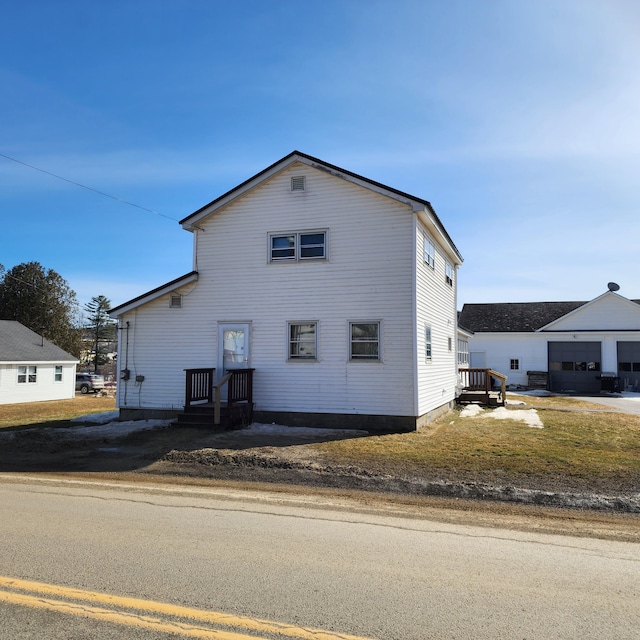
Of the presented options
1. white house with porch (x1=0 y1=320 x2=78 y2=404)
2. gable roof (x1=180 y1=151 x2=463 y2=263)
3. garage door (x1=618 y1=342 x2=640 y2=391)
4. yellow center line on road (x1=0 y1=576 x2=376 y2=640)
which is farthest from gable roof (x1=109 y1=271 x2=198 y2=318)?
garage door (x1=618 y1=342 x2=640 y2=391)

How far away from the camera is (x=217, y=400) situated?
45.9ft

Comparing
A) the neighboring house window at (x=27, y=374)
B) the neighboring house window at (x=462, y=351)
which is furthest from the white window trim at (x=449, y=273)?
the neighboring house window at (x=27, y=374)

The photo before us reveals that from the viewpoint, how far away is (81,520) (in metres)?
6.46

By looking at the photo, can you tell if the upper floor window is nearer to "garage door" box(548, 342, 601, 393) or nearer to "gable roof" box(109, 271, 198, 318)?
"gable roof" box(109, 271, 198, 318)

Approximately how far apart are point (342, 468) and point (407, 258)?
6860mm

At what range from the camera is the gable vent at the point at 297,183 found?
15859 mm

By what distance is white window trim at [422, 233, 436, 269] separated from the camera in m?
16.3

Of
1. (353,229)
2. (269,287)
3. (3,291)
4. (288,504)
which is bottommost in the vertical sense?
(288,504)

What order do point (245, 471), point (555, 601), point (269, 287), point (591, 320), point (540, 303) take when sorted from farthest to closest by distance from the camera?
point (540, 303), point (591, 320), point (269, 287), point (245, 471), point (555, 601)

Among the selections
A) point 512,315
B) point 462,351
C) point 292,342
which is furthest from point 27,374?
point 512,315

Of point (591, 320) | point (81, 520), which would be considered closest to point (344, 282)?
point (81, 520)

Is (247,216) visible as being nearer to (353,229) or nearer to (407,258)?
(353,229)

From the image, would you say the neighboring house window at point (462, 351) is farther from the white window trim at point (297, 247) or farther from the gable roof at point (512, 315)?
the white window trim at point (297, 247)

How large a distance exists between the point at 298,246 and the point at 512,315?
26.7 meters
